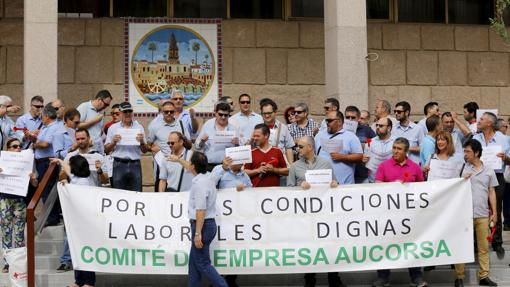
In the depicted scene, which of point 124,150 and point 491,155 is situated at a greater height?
point 124,150

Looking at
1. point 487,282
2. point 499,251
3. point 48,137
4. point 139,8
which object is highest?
point 139,8

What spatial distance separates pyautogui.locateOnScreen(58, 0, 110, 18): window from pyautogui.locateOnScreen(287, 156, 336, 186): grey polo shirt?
7575mm

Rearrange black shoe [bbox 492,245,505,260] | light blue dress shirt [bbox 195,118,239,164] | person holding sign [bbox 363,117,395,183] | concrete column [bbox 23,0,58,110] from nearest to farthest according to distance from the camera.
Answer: light blue dress shirt [bbox 195,118,239,164]
person holding sign [bbox 363,117,395,183]
black shoe [bbox 492,245,505,260]
concrete column [bbox 23,0,58,110]

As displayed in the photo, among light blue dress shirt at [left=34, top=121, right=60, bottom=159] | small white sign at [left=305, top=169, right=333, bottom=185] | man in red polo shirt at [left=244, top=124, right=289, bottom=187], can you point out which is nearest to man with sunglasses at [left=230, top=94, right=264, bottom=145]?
man in red polo shirt at [left=244, top=124, right=289, bottom=187]

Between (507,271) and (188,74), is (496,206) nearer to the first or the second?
(507,271)

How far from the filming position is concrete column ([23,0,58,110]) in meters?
14.7

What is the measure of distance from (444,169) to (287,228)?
2.19 metres

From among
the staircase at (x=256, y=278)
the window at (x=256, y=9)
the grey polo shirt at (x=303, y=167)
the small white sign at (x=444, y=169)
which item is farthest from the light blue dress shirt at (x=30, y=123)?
the window at (x=256, y=9)

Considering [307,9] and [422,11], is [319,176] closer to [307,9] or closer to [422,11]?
[307,9]

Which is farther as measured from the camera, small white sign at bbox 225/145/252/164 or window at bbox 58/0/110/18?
window at bbox 58/0/110/18

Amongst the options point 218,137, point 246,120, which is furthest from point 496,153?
point 218,137

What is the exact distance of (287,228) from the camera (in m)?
11.7

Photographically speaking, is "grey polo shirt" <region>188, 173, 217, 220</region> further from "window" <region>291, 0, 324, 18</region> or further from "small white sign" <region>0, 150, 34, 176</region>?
"window" <region>291, 0, 324, 18</region>

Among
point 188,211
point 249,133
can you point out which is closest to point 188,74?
point 249,133
